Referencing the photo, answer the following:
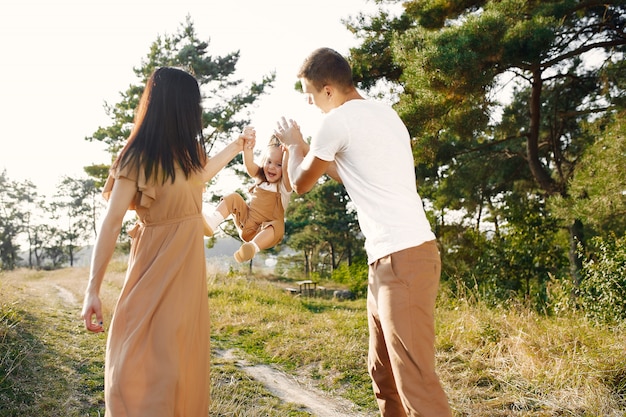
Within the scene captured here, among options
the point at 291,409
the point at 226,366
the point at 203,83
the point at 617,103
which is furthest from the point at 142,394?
the point at 203,83

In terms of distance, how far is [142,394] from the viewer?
6.81 ft

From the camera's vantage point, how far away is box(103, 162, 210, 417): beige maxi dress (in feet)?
6.85

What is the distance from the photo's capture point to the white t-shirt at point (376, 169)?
7.61 ft

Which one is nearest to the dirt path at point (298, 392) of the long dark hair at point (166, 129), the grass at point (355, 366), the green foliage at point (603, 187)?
the grass at point (355, 366)

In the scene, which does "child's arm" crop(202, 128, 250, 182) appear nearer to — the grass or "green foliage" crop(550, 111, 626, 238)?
the grass

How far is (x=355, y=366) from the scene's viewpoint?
542cm

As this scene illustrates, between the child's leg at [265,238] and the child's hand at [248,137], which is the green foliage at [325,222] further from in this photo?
the child's hand at [248,137]

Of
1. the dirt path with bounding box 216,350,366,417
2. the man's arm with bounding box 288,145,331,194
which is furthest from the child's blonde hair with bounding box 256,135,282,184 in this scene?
the dirt path with bounding box 216,350,366,417

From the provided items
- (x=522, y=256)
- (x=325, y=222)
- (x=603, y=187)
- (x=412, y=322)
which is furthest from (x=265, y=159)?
(x=325, y=222)

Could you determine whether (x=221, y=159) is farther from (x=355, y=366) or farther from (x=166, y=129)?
(x=355, y=366)

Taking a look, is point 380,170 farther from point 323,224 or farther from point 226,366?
point 323,224

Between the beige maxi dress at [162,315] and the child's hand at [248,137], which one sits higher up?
the child's hand at [248,137]

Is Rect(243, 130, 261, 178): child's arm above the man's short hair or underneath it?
underneath

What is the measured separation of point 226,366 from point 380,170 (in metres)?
3.87
